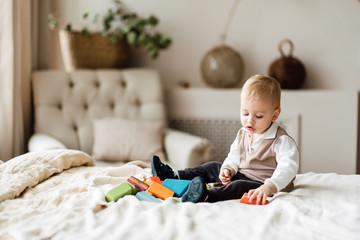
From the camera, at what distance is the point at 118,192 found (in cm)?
114

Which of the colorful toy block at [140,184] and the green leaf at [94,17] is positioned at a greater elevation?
the green leaf at [94,17]

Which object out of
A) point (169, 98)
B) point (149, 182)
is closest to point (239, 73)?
point (169, 98)

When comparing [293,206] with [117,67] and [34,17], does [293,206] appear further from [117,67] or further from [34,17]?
[34,17]

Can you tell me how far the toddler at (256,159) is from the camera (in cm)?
118

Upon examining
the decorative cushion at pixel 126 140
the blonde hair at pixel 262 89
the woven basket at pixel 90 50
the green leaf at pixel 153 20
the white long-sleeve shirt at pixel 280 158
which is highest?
the green leaf at pixel 153 20

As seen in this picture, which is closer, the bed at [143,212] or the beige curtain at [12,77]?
the bed at [143,212]

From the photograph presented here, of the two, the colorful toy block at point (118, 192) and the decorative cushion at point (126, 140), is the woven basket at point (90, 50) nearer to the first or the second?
the decorative cushion at point (126, 140)

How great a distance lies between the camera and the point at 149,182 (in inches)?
49.6

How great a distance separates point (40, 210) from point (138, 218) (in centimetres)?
28

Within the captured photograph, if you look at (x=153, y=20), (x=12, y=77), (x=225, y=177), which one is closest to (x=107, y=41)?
(x=153, y=20)

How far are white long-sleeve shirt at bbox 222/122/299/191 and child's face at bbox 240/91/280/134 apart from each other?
0.05 metres

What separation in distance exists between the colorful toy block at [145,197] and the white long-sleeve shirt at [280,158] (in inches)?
13.5

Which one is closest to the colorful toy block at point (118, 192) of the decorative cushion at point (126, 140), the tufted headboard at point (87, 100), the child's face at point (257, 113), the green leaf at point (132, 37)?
the child's face at point (257, 113)

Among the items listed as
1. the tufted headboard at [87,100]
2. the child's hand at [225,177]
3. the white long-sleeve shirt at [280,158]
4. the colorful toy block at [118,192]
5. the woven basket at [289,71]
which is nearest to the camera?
the colorful toy block at [118,192]
